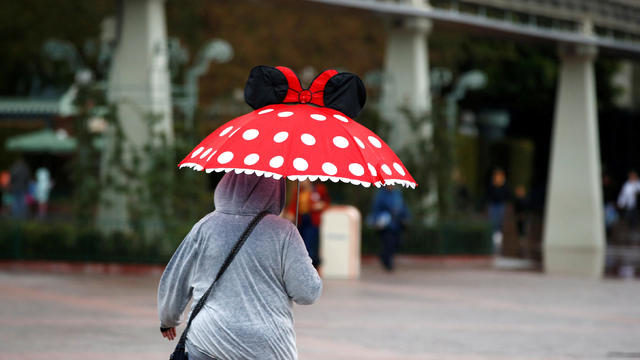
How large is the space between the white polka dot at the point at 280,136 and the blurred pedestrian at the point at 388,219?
44.1 ft

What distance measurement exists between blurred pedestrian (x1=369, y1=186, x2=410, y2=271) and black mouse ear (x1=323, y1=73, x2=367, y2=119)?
13200 mm

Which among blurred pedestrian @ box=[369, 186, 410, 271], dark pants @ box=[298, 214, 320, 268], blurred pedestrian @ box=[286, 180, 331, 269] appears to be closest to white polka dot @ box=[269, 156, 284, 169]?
blurred pedestrian @ box=[286, 180, 331, 269]

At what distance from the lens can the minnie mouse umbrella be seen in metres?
4.57

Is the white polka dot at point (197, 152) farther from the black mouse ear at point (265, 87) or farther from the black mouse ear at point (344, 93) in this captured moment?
the black mouse ear at point (344, 93)

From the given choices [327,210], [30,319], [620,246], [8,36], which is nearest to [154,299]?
[30,319]

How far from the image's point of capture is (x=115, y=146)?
1827cm

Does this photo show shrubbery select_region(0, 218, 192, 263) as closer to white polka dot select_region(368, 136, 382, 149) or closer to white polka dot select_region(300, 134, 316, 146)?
white polka dot select_region(368, 136, 382, 149)

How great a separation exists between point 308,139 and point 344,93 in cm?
31

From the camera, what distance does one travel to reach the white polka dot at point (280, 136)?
15.2 feet

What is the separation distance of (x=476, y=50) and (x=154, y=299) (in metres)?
25.4

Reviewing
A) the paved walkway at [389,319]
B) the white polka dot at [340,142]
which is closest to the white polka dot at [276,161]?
the white polka dot at [340,142]

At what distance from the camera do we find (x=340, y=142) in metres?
4.73

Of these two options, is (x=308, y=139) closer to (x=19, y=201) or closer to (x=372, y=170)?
(x=372, y=170)

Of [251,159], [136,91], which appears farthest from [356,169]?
[136,91]
